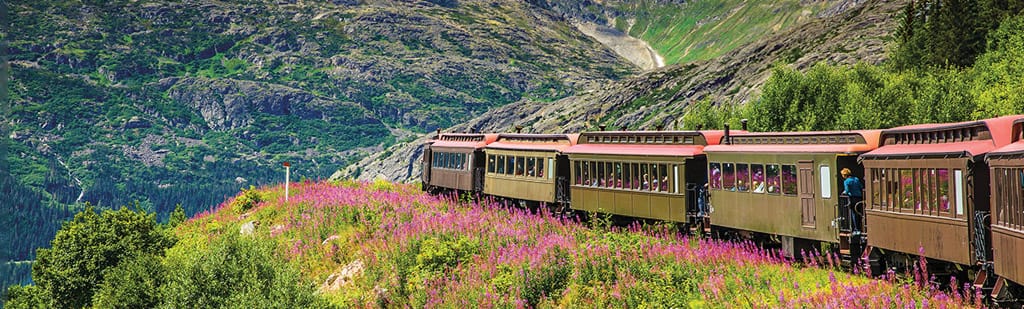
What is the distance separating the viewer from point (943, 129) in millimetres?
14695

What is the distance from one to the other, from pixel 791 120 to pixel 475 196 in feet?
116

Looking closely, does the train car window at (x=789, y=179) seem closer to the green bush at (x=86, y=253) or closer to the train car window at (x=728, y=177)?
the train car window at (x=728, y=177)

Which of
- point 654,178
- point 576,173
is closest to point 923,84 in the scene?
point 576,173

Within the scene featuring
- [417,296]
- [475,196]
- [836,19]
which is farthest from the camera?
[836,19]

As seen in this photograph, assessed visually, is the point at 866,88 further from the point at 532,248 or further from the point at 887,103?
the point at 532,248

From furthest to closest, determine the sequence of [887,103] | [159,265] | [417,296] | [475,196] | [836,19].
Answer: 1. [836,19]
2. [887,103]
3. [475,196]
4. [159,265]
5. [417,296]

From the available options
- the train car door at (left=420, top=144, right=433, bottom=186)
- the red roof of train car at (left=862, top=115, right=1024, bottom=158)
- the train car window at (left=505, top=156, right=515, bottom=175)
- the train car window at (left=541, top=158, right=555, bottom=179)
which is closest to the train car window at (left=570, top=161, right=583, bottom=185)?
the train car window at (left=541, top=158, right=555, bottom=179)

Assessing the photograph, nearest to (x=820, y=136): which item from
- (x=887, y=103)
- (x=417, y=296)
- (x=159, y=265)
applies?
(x=417, y=296)

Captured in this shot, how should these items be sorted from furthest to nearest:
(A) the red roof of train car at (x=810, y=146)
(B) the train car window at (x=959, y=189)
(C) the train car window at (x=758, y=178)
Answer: (C) the train car window at (x=758, y=178), (A) the red roof of train car at (x=810, y=146), (B) the train car window at (x=959, y=189)

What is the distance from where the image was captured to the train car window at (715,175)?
21344 mm

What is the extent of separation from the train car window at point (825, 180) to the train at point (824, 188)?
0.13 feet

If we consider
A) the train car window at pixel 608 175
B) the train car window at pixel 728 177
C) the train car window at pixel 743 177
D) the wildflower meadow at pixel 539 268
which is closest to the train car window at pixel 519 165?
the wildflower meadow at pixel 539 268

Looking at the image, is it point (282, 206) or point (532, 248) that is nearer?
point (532, 248)

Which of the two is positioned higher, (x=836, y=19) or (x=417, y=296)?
(x=836, y=19)
